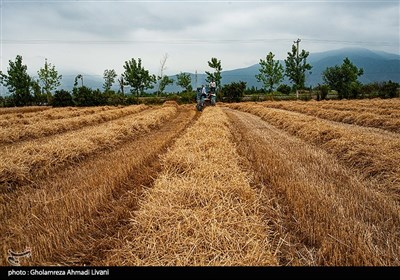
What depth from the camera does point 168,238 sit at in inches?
103

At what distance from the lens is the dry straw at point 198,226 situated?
7.67 feet

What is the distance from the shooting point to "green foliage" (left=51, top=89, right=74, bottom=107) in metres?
35.2

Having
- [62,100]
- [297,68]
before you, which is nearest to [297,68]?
[297,68]

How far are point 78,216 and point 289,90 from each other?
56052 millimetres

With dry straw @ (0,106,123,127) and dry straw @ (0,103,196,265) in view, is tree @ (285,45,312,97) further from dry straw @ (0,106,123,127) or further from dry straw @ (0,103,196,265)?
dry straw @ (0,103,196,265)

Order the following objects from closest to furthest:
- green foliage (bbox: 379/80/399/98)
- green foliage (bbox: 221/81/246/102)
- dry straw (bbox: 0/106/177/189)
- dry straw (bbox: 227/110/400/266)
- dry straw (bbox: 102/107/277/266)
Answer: dry straw (bbox: 102/107/277/266) < dry straw (bbox: 227/110/400/266) < dry straw (bbox: 0/106/177/189) < green foliage (bbox: 379/80/399/98) < green foliage (bbox: 221/81/246/102)

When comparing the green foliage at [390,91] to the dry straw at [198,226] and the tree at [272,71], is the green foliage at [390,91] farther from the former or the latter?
the dry straw at [198,226]

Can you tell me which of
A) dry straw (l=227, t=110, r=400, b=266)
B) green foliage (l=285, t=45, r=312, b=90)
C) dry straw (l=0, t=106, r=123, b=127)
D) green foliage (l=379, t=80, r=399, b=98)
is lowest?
dry straw (l=227, t=110, r=400, b=266)

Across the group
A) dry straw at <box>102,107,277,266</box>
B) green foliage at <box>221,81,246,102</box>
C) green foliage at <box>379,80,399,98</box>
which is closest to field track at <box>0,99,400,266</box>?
dry straw at <box>102,107,277,266</box>

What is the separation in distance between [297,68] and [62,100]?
110ft

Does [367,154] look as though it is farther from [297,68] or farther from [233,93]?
[297,68]

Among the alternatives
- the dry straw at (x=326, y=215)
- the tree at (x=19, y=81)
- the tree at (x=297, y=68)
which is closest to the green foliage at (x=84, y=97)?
the tree at (x=19, y=81)

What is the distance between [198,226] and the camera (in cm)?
279

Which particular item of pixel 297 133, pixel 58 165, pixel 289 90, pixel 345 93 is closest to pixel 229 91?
pixel 345 93
